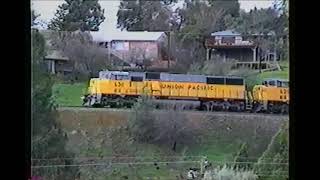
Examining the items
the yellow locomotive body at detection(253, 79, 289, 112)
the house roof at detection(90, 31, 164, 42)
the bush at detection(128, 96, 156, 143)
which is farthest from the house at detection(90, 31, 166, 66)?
the yellow locomotive body at detection(253, 79, 289, 112)

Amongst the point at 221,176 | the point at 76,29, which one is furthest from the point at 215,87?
the point at 76,29

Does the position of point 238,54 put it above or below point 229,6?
below

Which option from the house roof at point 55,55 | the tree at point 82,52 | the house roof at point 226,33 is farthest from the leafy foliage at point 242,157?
the house roof at point 55,55

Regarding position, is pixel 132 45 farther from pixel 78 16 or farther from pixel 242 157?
pixel 242 157

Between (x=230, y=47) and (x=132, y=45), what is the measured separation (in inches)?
9.9

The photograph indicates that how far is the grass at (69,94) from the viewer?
125cm

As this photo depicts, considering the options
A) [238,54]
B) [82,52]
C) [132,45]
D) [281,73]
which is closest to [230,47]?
[238,54]

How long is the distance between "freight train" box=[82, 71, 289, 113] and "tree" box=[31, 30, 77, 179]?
98mm

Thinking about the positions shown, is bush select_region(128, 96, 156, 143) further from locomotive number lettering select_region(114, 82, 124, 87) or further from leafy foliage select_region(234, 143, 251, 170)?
leafy foliage select_region(234, 143, 251, 170)

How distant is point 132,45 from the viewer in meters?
1.28
